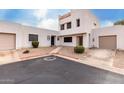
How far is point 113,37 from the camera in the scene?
1496 centimetres

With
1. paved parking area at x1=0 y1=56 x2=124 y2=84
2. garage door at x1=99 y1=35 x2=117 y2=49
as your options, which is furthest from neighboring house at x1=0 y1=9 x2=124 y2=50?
paved parking area at x1=0 y1=56 x2=124 y2=84

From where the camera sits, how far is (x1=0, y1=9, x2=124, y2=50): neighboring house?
14586 millimetres

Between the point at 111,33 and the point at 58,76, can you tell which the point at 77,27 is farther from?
the point at 58,76

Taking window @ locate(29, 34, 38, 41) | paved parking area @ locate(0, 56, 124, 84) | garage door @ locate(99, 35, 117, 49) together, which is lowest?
paved parking area @ locate(0, 56, 124, 84)

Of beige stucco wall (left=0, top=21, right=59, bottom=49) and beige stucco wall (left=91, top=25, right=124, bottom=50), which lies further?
beige stucco wall (left=0, top=21, right=59, bottom=49)

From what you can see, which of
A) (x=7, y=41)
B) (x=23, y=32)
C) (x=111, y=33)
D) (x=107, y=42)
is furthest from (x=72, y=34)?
(x=7, y=41)

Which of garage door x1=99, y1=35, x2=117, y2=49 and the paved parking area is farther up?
garage door x1=99, y1=35, x2=117, y2=49

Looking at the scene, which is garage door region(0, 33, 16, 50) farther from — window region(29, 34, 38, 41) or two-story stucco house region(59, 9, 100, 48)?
two-story stucco house region(59, 9, 100, 48)

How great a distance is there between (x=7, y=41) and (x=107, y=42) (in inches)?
569
